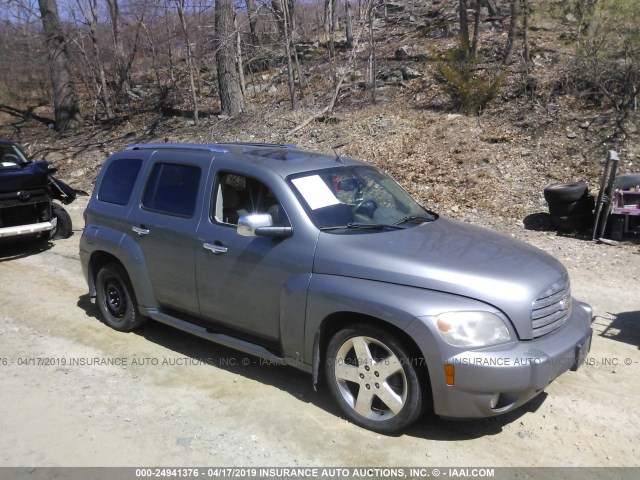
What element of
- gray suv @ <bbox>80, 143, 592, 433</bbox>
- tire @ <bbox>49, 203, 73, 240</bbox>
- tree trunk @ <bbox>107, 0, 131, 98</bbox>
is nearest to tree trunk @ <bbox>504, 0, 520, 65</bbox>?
tire @ <bbox>49, 203, 73, 240</bbox>

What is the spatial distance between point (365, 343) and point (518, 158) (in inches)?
353

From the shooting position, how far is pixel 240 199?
4711mm

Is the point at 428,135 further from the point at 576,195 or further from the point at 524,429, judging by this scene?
the point at 524,429

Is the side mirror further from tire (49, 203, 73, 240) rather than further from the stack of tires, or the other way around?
tire (49, 203, 73, 240)

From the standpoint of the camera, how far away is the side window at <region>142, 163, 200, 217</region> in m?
4.98

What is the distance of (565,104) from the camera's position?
13375mm

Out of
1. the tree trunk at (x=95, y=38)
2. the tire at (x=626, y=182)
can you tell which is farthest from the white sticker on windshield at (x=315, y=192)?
the tree trunk at (x=95, y=38)

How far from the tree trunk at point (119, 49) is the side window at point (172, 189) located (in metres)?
17.4

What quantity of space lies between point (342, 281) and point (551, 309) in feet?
4.51

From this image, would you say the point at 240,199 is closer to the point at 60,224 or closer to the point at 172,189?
the point at 172,189

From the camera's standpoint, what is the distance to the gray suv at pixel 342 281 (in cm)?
355

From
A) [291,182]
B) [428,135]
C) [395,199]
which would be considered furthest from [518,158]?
[291,182]


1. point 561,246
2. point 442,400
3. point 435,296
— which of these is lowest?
point 561,246

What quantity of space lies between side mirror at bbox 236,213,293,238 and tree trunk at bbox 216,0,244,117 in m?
11.9
